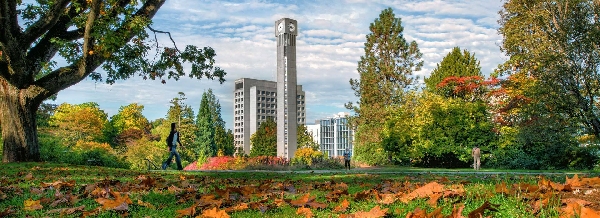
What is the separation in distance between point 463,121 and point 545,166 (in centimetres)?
Result: 517

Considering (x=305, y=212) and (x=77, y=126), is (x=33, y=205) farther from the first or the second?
(x=77, y=126)

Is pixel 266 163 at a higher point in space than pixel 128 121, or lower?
lower

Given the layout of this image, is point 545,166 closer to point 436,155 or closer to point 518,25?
point 436,155

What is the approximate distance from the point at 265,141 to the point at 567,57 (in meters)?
47.2

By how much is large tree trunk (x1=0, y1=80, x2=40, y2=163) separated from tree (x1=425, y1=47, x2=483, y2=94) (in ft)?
91.7

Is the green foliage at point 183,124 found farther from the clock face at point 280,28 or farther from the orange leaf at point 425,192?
the orange leaf at point 425,192

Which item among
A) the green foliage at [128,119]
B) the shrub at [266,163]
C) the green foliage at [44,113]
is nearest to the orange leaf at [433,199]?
the shrub at [266,163]

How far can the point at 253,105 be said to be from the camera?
94.4 meters

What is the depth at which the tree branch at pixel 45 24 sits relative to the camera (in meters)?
12.5

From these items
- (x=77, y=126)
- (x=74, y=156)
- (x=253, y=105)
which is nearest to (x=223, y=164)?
(x=74, y=156)

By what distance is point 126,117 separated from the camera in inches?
2547

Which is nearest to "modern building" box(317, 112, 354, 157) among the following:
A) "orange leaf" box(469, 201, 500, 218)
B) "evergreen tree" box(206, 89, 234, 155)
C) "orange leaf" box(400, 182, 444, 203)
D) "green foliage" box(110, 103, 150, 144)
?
"evergreen tree" box(206, 89, 234, 155)

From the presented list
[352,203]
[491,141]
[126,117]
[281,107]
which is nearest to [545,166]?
[491,141]

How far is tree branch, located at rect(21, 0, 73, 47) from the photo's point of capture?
12.5 meters
